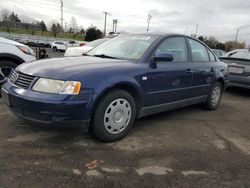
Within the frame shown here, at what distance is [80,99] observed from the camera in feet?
10.7

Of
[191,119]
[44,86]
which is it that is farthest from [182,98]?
[44,86]

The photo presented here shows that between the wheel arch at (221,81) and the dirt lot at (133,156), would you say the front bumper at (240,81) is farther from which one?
the dirt lot at (133,156)

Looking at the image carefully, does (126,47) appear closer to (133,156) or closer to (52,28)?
(133,156)

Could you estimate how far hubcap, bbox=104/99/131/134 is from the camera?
366 centimetres

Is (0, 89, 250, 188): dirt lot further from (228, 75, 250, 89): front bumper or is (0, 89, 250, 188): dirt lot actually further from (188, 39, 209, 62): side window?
(228, 75, 250, 89): front bumper

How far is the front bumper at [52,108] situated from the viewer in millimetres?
3168

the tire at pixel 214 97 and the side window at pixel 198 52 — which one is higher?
the side window at pixel 198 52

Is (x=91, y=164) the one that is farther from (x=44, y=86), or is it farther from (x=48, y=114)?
(x=44, y=86)

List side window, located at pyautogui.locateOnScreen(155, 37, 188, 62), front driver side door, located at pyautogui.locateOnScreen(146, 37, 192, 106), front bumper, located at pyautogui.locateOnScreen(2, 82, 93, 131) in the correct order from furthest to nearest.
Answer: side window, located at pyautogui.locateOnScreen(155, 37, 188, 62), front driver side door, located at pyautogui.locateOnScreen(146, 37, 192, 106), front bumper, located at pyautogui.locateOnScreen(2, 82, 93, 131)

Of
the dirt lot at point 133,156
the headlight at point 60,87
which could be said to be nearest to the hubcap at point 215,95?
the dirt lot at point 133,156

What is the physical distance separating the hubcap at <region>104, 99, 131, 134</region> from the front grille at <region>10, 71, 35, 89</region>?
1.03m

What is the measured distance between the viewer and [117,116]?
3.76 metres

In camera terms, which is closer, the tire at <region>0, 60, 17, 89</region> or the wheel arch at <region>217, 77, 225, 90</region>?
the tire at <region>0, 60, 17, 89</region>

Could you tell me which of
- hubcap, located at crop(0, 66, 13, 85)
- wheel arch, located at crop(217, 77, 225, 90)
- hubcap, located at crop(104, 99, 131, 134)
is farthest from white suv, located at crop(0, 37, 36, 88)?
wheel arch, located at crop(217, 77, 225, 90)
